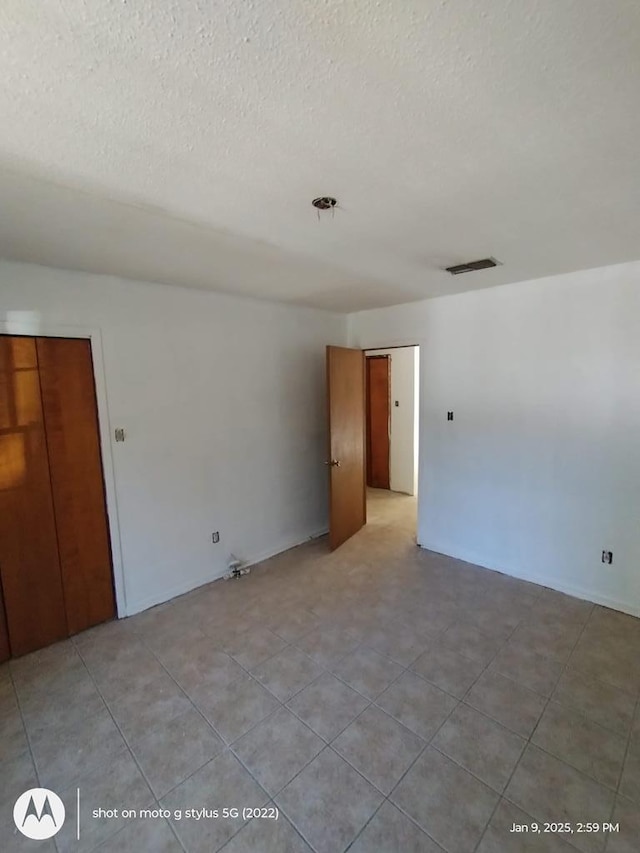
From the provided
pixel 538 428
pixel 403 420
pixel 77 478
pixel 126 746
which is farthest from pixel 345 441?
pixel 126 746

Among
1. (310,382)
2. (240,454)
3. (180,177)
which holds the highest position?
(180,177)

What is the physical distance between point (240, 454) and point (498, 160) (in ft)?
9.09

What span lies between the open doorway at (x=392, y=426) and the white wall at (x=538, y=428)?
1.75 metres

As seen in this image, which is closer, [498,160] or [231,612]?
[498,160]

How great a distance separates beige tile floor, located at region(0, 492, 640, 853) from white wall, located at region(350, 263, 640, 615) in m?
0.47

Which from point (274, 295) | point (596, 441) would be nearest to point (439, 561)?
point (596, 441)

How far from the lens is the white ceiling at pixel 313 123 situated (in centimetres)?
82

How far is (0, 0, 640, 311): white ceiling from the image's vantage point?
82 cm

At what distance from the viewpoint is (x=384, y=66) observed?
93 cm

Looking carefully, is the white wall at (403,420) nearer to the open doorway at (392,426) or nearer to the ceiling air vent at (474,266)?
the open doorway at (392,426)

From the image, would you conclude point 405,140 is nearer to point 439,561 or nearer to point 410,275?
point 410,275

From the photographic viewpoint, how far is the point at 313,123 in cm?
112

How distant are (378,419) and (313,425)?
2.11 meters

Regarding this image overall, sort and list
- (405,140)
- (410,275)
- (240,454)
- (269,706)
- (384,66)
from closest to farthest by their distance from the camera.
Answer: (384,66)
(405,140)
(269,706)
(410,275)
(240,454)
